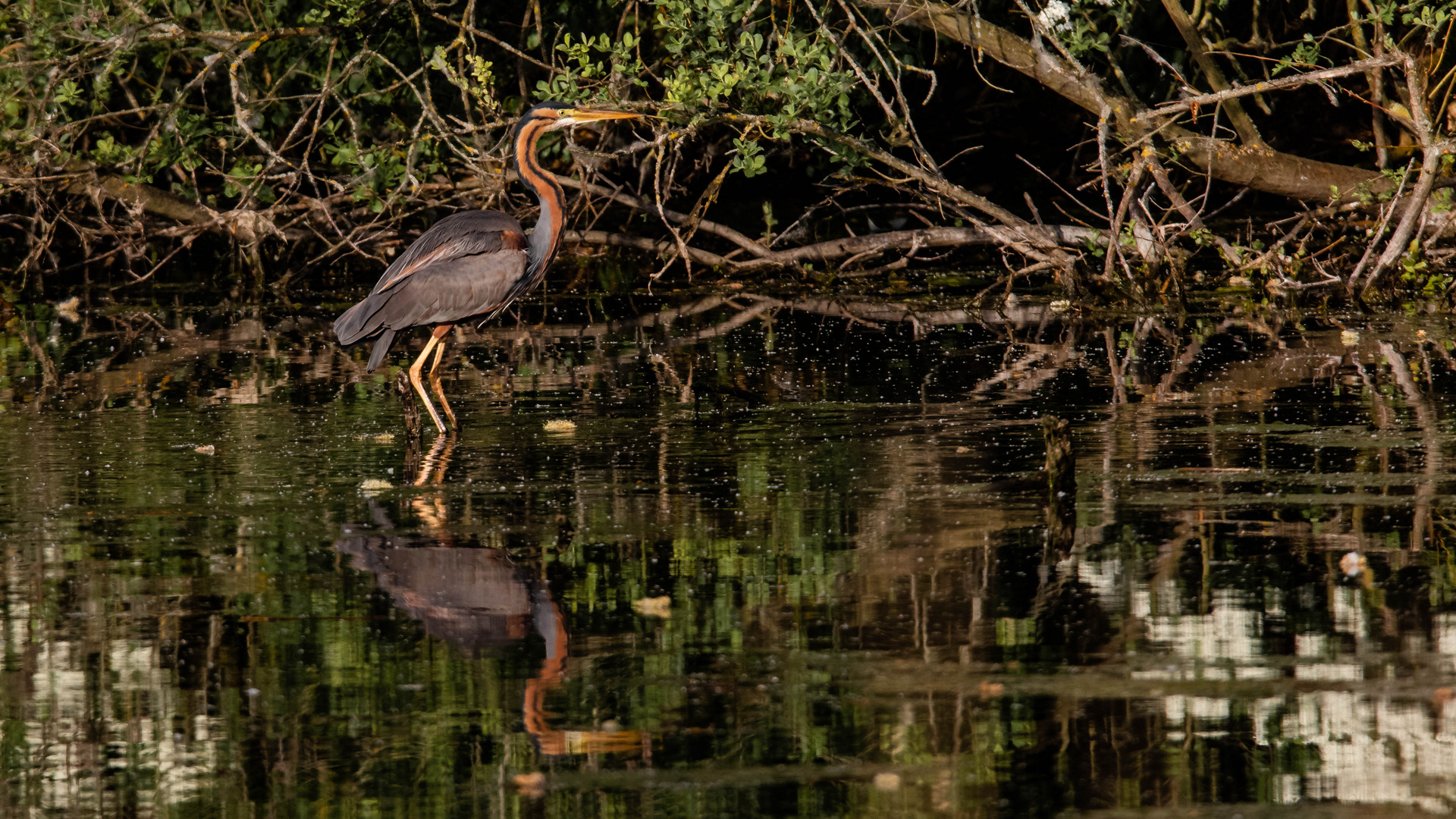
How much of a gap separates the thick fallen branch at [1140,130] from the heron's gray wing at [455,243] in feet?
14.4

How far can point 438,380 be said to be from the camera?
386 inches

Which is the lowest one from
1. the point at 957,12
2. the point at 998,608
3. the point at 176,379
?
the point at 998,608

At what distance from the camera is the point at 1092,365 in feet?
35.4

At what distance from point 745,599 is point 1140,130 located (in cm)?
837

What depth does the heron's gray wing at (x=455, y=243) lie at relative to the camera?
384 inches

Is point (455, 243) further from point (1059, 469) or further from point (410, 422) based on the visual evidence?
point (1059, 469)

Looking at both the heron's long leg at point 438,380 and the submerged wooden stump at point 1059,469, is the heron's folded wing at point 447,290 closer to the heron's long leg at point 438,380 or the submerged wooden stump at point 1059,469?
the heron's long leg at point 438,380

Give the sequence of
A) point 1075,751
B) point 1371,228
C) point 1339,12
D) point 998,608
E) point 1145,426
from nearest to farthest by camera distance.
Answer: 1. point 1075,751
2. point 998,608
3. point 1145,426
4. point 1371,228
5. point 1339,12

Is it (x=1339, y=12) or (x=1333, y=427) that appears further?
(x=1339, y=12)

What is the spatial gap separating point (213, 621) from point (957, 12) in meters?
8.99

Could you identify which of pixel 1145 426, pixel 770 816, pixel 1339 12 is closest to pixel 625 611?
pixel 770 816

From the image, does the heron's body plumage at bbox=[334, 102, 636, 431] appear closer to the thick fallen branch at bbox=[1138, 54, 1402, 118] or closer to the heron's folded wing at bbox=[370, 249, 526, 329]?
the heron's folded wing at bbox=[370, 249, 526, 329]

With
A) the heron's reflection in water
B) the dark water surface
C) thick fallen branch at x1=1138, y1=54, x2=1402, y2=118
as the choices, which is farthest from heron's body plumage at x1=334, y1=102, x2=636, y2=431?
thick fallen branch at x1=1138, y1=54, x2=1402, y2=118

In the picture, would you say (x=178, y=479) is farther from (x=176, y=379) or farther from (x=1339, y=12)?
(x=1339, y=12)
